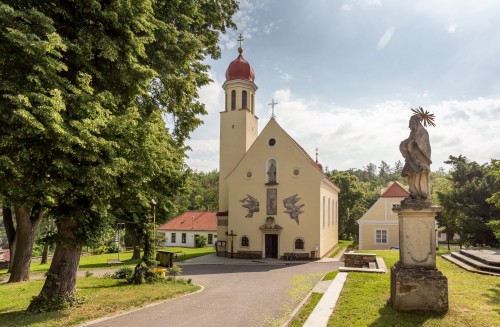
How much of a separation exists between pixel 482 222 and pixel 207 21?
25547 millimetres

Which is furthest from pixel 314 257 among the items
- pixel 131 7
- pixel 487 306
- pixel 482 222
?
pixel 131 7

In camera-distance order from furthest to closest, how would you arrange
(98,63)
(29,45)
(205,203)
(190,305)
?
(205,203) → (190,305) → (98,63) → (29,45)

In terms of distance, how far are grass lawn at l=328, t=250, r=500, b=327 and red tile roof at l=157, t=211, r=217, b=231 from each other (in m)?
35.9

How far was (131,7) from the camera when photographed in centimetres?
920

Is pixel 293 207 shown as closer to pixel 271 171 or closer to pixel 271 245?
pixel 271 171

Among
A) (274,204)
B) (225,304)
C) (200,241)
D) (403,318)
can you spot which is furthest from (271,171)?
(403,318)

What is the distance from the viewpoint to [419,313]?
7.90 meters

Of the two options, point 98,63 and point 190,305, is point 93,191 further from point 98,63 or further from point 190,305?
point 190,305

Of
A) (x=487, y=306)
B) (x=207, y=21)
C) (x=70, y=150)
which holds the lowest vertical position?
(x=487, y=306)

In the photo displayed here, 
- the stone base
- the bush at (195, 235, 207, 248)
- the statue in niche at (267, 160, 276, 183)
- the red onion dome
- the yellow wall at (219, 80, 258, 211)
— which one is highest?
the red onion dome

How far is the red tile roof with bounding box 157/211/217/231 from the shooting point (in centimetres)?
4666

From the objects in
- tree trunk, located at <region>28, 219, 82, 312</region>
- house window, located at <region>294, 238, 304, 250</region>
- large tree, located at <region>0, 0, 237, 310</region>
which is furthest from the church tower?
tree trunk, located at <region>28, 219, 82, 312</region>

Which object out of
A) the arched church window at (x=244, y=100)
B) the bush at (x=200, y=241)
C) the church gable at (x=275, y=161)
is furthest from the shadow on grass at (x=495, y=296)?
the bush at (x=200, y=241)

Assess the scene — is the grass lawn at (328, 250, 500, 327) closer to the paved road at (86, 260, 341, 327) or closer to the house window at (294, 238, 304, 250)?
the paved road at (86, 260, 341, 327)
